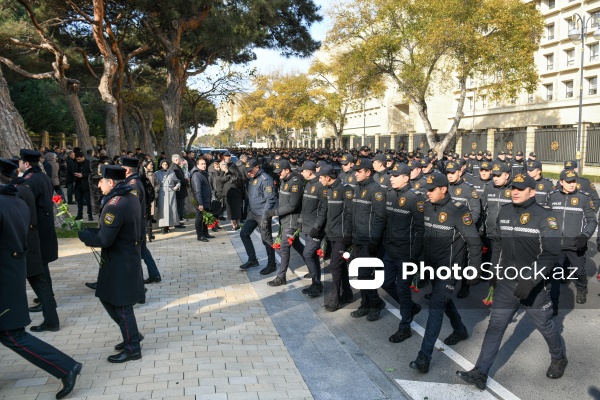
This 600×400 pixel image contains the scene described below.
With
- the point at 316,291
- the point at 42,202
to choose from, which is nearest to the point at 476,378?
the point at 316,291

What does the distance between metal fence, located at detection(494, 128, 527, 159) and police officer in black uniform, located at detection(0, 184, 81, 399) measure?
36174 mm

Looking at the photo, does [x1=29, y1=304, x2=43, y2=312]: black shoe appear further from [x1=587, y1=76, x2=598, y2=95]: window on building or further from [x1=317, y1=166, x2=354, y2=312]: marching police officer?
[x1=587, y1=76, x2=598, y2=95]: window on building

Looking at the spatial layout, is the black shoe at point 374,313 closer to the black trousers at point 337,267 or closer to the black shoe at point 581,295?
the black trousers at point 337,267

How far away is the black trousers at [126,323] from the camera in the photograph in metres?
5.09

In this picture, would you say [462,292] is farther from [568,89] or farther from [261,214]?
[568,89]

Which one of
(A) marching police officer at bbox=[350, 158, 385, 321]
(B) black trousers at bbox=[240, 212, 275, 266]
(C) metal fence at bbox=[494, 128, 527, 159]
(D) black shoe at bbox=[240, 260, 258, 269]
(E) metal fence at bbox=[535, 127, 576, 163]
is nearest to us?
(A) marching police officer at bbox=[350, 158, 385, 321]

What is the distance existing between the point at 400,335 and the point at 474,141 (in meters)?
38.5

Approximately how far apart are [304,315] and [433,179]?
8.29 feet

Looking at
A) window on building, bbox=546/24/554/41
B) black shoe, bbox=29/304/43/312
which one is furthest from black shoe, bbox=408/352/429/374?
window on building, bbox=546/24/554/41

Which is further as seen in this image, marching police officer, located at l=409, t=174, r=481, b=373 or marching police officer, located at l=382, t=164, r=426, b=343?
marching police officer, located at l=382, t=164, r=426, b=343

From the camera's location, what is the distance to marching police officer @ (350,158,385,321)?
6.39 meters

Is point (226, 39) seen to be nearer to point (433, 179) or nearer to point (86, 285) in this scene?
point (86, 285)

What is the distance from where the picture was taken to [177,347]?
5566 millimetres

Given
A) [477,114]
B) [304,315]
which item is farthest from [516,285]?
[477,114]
